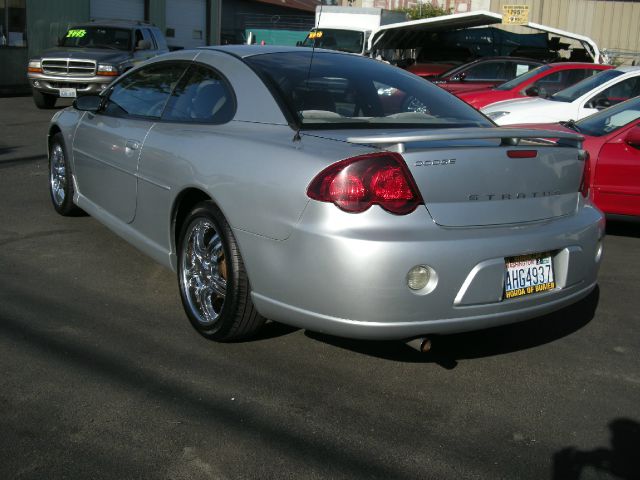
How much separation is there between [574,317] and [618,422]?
1452 mm

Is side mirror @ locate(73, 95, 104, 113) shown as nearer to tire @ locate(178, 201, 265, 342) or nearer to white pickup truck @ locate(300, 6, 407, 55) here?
tire @ locate(178, 201, 265, 342)

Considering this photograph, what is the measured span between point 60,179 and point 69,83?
930 centimetres

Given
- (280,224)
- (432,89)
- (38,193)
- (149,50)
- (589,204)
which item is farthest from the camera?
(149,50)

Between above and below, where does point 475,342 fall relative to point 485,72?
below

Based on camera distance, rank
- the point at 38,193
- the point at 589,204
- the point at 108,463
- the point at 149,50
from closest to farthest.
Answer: the point at 108,463 < the point at 589,204 < the point at 38,193 < the point at 149,50

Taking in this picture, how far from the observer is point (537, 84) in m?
13.5

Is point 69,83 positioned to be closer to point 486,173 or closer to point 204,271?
point 204,271

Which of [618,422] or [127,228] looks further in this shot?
[127,228]

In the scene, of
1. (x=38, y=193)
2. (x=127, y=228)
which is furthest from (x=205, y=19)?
(x=127, y=228)

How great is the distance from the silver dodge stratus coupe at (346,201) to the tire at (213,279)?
0.04ft

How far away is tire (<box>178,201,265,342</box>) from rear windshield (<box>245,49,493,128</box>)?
0.73 metres

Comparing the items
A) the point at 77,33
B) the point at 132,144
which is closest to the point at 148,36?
the point at 77,33

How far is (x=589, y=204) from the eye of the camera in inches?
170

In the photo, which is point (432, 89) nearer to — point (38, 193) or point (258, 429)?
point (258, 429)
